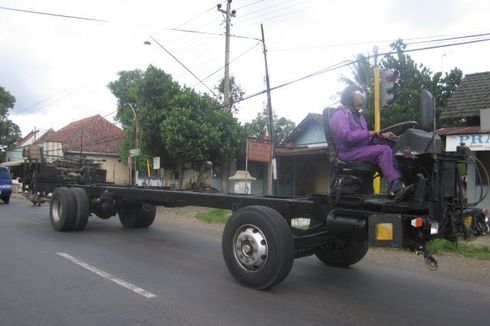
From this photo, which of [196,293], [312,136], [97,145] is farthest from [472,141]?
[97,145]

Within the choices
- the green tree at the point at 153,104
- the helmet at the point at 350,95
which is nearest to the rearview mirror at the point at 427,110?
the helmet at the point at 350,95

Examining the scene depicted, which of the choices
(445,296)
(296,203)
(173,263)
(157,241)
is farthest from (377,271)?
(157,241)

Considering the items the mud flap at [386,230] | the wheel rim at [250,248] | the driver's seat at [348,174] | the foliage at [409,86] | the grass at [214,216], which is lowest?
the grass at [214,216]

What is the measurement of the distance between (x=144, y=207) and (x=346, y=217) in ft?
22.4

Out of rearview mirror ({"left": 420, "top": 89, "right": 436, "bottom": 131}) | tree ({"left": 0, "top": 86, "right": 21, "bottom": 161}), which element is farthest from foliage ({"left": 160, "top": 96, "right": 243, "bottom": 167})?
tree ({"left": 0, "top": 86, "right": 21, "bottom": 161})

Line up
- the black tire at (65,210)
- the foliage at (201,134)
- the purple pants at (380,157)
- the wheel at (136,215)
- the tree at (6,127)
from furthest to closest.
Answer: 1. the tree at (6,127)
2. the foliage at (201,134)
3. the wheel at (136,215)
4. the black tire at (65,210)
5. the purple pants at (380,157)

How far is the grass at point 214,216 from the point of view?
49.0ft

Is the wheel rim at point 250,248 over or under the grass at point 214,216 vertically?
over

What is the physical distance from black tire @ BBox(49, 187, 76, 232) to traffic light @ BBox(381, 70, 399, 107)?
7.07 metres

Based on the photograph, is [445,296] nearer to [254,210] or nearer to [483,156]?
[254,210]

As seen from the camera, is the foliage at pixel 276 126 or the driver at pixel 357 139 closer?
the driver at pixel 357 139

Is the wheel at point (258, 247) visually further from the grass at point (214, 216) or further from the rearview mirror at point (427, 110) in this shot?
the grass at point (214, 216)

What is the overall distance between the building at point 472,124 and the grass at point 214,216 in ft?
22.5

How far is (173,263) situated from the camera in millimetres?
7555
